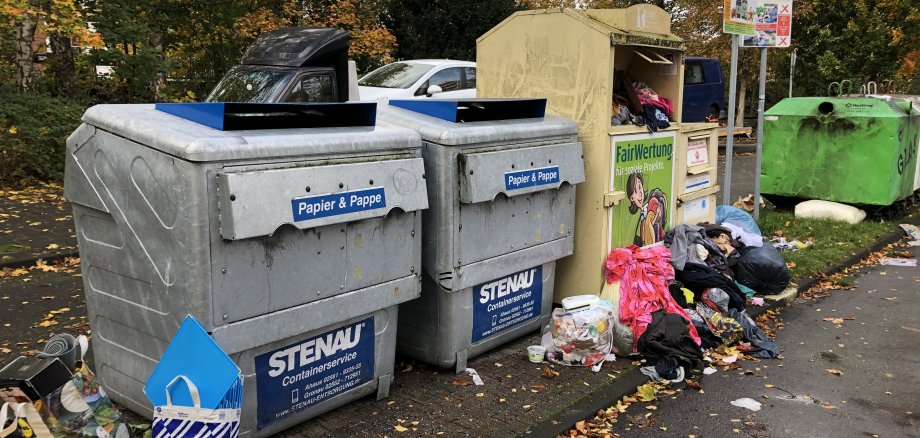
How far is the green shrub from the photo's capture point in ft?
33.5

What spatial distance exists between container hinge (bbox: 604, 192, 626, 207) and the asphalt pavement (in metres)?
1.34

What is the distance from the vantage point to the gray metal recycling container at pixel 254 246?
2898mm

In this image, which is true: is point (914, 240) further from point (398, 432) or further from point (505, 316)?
point (398, 432)

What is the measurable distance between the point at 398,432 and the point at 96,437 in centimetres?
133

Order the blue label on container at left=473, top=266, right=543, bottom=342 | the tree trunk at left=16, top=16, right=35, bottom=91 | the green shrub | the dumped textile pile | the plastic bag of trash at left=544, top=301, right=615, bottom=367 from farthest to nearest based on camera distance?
the tree trunk at left=16, top=16, right=35, bottom=91 → the green shrub → the dumped textile pile → the plastic bag of trash at left=544, top=301, right=615, bottom=367 → the blue label on container at left=473, top=266, right=543, bottom=342

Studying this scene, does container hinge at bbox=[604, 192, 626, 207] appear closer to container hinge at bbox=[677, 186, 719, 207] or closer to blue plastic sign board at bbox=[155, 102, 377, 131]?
container hinge at bbox=[677, 186, 719, 207]

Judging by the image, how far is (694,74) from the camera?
59.8 ft

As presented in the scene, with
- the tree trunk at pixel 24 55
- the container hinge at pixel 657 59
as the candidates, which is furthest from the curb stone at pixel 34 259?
the tree trunk at pixel 24 55

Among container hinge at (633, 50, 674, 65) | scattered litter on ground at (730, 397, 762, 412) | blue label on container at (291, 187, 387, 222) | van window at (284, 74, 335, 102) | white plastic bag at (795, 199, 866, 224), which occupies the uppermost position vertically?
container hinge at (633, 50, 674, 65)

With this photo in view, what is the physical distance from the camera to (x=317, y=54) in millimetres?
7270

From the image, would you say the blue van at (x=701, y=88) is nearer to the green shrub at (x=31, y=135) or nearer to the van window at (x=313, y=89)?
the van window at (x=313, y=89)

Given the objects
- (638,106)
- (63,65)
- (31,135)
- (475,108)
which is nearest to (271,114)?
(475,108)

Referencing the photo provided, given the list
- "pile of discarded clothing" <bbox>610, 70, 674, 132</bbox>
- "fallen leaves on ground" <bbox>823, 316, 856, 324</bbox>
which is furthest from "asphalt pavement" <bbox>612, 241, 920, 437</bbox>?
"pile of discarded clothing" <bbox>610, 70, 674, 132</bbox>

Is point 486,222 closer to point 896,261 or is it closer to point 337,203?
point 337,203
